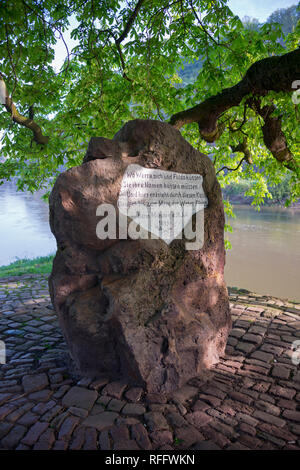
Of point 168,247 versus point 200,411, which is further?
point 168,247

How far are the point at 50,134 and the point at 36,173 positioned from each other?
3.20 feet

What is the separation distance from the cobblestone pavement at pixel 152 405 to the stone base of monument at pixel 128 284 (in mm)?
255

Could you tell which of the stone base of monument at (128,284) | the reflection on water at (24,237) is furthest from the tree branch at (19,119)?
the reflection on water at (24,237)

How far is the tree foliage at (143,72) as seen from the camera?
4.99 m

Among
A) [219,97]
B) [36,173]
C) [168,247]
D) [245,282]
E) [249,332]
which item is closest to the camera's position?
[168,247]

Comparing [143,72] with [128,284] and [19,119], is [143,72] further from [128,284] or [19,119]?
[128,284]

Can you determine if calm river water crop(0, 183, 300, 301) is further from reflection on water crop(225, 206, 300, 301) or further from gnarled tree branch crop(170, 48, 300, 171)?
gnarled tree branch crop(170, 48, 300, 171)

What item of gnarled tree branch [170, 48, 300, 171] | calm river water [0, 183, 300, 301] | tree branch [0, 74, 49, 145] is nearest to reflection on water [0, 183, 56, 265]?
calm river water [0, 183, 300, 301]

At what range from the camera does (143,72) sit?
6402mm

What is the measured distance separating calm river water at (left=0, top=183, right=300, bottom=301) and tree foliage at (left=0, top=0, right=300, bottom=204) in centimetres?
498

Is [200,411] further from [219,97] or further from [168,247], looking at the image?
[219,97]

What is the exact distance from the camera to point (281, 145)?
6504mm

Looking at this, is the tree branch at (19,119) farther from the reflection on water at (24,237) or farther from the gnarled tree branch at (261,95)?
the reflection on water at (24,237)

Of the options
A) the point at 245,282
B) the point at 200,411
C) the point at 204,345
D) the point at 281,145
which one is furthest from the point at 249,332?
the point at 245,282
